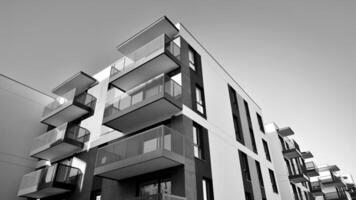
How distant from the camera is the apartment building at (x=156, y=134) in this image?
31.0ft

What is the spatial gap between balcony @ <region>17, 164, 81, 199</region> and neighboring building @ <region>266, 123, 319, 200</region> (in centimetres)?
1666

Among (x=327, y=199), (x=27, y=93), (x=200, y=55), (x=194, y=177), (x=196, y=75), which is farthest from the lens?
(x=327, y=199)

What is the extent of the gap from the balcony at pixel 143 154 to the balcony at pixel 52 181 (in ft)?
12.1

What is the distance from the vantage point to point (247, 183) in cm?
1305

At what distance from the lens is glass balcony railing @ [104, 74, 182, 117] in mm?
10414

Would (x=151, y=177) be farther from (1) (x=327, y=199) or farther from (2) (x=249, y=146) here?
(1) (x=327, y=199)

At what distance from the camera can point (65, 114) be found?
633 inches

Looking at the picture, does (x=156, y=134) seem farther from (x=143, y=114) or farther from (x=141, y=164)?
(x=143, y=114)

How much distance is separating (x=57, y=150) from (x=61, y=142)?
140 cm

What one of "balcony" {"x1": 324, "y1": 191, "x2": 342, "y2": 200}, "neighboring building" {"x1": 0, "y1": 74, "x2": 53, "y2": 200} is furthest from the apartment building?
"balcony" {"x1": 324, "y1": 191, "x2": 342, "y2": 200}

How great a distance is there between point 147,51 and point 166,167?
25.8 ft

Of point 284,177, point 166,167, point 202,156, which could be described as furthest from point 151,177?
point 284,177

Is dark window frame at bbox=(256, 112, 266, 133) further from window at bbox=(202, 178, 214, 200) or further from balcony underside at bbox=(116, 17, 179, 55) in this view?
balcony underside at bbox=(116, 17, 179, 55)

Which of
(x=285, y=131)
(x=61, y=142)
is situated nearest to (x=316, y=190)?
(x=285, y=131)
